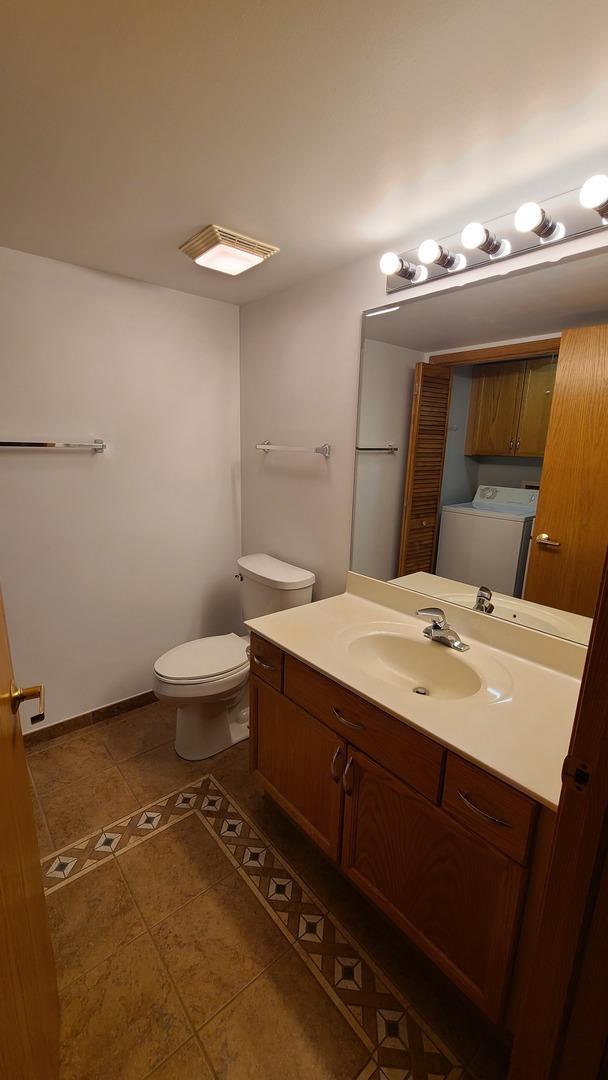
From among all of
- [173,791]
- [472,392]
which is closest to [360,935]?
[173,791]

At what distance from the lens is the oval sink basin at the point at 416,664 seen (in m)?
1.34

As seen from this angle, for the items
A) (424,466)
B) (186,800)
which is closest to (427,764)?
(424,466)

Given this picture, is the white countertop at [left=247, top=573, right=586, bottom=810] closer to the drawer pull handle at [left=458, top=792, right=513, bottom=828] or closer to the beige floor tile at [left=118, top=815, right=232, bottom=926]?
the drawer pull handle at [left=458, top=792, right=513, bottom=828]

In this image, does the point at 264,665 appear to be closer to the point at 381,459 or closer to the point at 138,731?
the point at 381,459

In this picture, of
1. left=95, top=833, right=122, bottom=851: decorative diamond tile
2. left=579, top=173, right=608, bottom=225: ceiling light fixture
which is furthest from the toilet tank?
left=579, top=173, right=608, bottom=225: ceiling light fixture

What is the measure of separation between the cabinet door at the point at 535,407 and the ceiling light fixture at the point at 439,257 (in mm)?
414

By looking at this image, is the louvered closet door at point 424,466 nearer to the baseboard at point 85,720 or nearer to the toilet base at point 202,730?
the toilet base at point 202,730

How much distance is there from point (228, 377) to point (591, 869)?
238 centimetres

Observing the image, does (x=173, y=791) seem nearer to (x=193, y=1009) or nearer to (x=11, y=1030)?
(x=193, y=1009)

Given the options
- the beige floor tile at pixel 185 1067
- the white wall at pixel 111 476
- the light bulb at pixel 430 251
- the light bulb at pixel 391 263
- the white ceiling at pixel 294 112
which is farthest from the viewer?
the white wall at pixel 111 476

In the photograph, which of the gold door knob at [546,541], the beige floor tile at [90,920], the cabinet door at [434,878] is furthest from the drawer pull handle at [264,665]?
the gold door knob at [546,541]

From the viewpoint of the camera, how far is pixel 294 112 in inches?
39.4

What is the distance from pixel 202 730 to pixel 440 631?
1.23m

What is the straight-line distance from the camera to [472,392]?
1.42 metres
